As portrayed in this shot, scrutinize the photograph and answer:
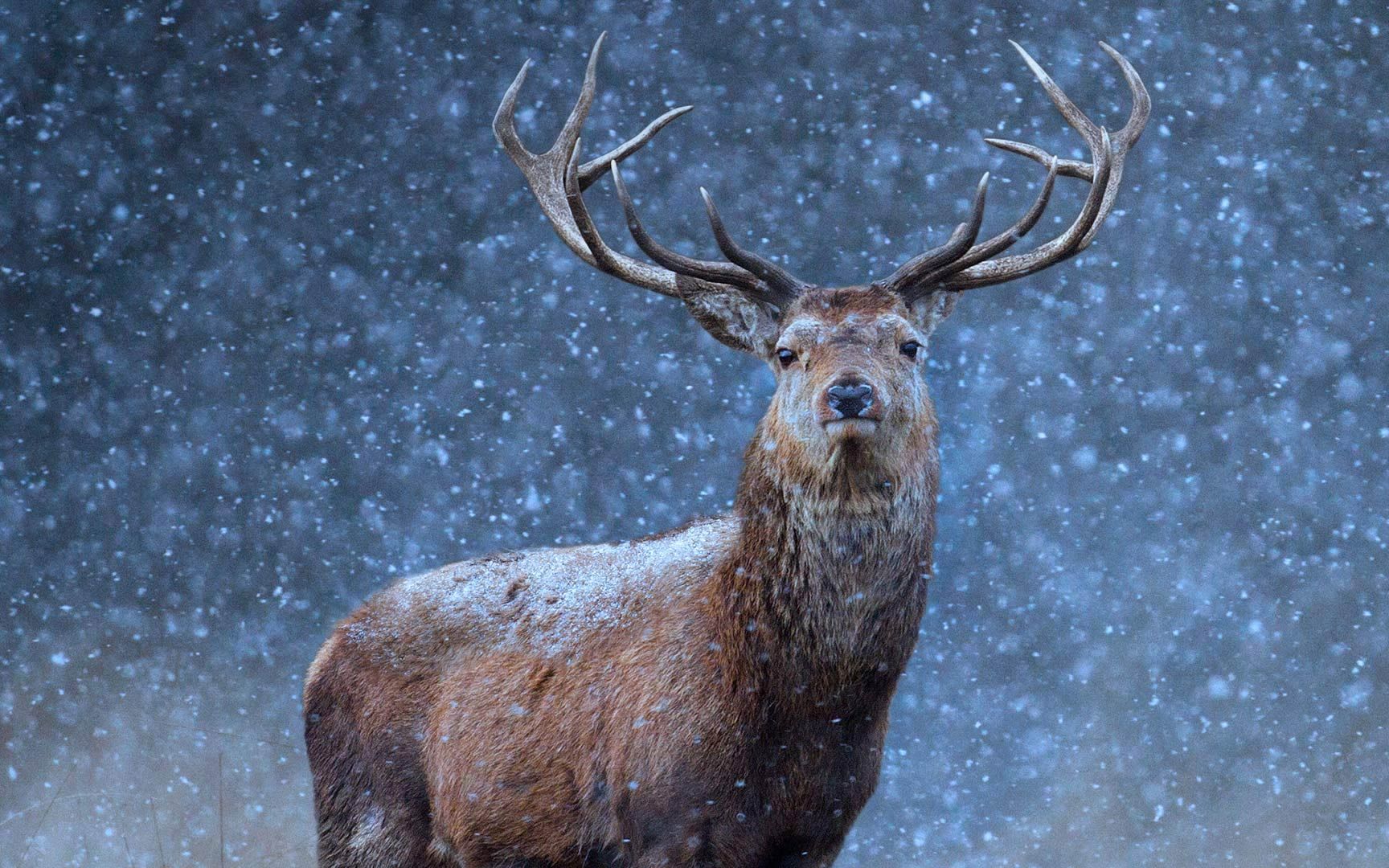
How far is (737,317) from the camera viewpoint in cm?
455

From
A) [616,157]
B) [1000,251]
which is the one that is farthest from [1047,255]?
[616,157]

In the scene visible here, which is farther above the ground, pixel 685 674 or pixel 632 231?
pixel 632 231

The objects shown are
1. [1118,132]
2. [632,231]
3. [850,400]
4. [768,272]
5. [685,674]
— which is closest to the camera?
[850,400]

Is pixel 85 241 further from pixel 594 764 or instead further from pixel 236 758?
pixel 594 764

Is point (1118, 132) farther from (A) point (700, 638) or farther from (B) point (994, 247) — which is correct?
(A) point (700, 638)

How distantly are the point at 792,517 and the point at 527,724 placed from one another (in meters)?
1.04

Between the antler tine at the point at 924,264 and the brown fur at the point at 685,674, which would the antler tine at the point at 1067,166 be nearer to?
the antler tine at the point at 924,264

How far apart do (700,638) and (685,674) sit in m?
0.11

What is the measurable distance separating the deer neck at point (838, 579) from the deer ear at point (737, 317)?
0.56 meters

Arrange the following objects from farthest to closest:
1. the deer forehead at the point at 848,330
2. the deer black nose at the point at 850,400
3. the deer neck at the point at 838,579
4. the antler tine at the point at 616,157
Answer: the antler tine at the point at 616,157, the deer forehead at the point at 848,330, the deer neck at the point at 838,579, the deer black nose at the point at 850,400

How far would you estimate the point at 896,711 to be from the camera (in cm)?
789

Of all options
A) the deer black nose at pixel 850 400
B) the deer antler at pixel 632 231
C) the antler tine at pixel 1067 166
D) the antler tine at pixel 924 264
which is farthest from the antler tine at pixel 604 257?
the antler tine at pixel 1067 166

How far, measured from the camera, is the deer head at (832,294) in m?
3.98

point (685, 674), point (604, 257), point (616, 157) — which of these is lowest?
point (685, 674)
